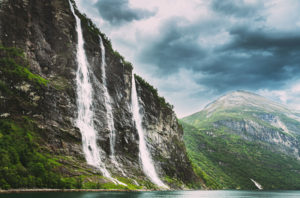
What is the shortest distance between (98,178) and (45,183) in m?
15.4

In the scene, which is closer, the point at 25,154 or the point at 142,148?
the point at 25,154

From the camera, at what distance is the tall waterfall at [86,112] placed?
7319 centimetres

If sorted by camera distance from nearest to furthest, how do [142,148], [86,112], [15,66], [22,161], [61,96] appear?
1. [22,161]
2. [15,66]
3. [61,96]
4. [86,112]
5. [142,148]

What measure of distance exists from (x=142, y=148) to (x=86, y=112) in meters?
30.1

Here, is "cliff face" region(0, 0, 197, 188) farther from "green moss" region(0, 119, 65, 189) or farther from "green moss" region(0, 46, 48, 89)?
"green moss" region(0, 119, 65, 189)

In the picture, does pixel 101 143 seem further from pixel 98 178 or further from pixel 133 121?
pixel 133 121

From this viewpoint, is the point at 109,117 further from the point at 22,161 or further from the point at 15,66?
the point at 22,161

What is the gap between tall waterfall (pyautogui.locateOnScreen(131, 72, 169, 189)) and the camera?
95469 millimetres

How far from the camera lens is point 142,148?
10156cm

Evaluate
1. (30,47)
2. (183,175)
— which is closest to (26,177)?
(30,47)

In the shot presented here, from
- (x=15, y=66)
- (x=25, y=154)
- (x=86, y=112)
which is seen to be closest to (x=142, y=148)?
(x=86, y=112)

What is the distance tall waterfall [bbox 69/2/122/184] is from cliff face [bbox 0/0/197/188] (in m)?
1.81

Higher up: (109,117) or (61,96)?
(61,96)

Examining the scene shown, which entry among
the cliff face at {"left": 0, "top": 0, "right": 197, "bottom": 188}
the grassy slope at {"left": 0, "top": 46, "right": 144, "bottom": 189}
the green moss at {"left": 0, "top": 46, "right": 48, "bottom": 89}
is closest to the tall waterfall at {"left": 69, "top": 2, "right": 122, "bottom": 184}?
the cliff face at {"left": 0, "top": 0, "right": 197, "bottom": 188}
